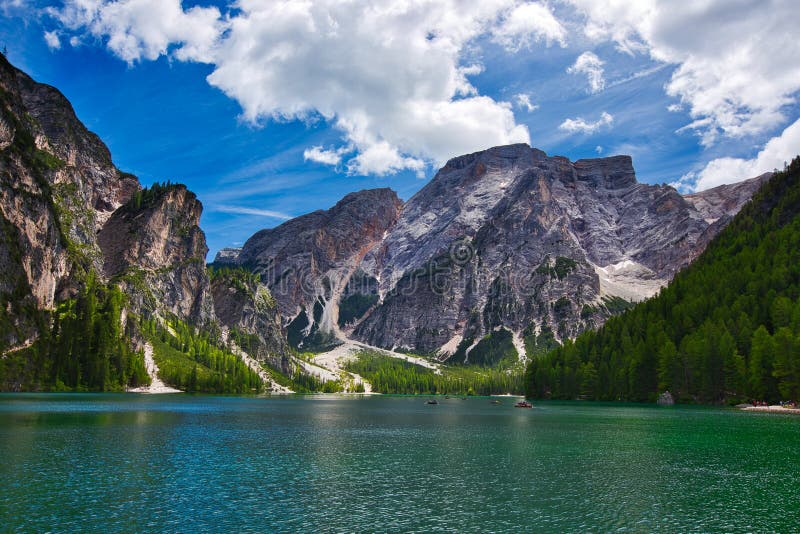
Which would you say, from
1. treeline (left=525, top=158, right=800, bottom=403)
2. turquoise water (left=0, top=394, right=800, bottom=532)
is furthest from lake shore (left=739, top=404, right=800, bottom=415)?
turquoise water (left=0, top=394, right=800, bottom=532)

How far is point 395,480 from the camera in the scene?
152 ft

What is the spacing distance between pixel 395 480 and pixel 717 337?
4896 inches

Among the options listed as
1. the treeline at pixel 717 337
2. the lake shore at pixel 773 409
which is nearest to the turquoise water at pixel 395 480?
the lake shore at pixel 773 409

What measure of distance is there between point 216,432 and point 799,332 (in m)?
119

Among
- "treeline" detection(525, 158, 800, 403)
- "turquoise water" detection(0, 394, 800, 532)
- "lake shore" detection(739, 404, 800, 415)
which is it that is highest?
"treeline" detection(525, 158, 800, 403)

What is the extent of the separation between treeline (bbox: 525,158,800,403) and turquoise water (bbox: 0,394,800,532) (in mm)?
51202

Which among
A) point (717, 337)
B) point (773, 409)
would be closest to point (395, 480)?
point (773, 409)

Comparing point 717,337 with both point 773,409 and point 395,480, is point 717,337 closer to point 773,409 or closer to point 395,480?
point 773,409

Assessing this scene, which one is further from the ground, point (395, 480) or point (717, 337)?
point (717, 337)

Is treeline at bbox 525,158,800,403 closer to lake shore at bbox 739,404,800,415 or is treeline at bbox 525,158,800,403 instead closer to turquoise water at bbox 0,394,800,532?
lake shore at bbox 739,404,800,415

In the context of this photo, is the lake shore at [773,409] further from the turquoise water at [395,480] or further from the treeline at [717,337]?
the turquoise water at [395,480]

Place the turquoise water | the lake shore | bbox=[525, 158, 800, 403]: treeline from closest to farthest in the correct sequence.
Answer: the turquoise water
the lake shore
bbox=[525, 158, 800, 403]: treeline

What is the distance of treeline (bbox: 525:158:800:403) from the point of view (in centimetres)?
12438

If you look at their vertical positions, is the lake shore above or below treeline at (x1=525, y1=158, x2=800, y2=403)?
below
